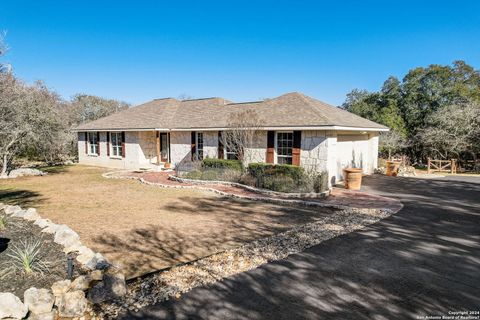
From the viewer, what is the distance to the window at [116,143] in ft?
73.6

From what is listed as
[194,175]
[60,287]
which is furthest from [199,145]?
[60,287]

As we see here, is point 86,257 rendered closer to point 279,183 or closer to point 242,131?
point 279,183

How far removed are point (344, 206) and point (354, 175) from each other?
381cm

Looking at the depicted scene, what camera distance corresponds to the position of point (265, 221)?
27.8ft

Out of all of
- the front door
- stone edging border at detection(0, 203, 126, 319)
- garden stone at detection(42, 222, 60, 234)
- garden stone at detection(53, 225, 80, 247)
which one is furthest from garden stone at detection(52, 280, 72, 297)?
the front door

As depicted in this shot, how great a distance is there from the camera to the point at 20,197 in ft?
37.7

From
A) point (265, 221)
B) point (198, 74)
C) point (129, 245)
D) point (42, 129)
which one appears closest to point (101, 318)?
point (129, 245)

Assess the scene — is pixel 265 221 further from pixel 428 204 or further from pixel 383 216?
pixel 428 204

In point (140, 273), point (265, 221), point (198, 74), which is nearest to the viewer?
point (140, 273)

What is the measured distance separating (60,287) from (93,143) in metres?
23.0

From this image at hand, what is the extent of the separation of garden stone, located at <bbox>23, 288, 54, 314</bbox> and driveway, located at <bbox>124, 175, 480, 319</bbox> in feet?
3.48

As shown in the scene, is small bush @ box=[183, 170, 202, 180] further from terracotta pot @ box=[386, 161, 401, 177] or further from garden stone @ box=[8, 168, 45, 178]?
terracotta pot @ box=[386, 161, 401, 177]

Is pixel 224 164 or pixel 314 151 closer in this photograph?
pixel 314 151

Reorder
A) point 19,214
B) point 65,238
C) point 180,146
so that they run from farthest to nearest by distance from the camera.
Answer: point 180,146, point 19,214, point 65,238
